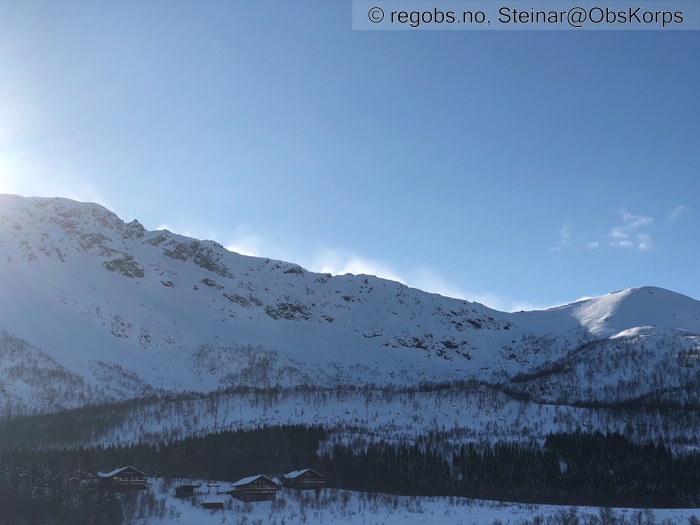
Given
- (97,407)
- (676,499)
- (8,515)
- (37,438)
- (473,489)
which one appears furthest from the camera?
(97,407)

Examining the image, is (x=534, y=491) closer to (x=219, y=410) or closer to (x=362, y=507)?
(x=362, y=507)

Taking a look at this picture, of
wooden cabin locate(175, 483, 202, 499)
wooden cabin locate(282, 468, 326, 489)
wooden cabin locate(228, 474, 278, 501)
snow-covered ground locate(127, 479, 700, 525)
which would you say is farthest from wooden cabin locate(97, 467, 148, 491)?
wooden cabin locate(282, 468, 326, 489)

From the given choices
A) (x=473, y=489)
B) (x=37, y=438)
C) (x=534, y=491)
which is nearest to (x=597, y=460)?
(x=534, y=491)

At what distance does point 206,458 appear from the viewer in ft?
418

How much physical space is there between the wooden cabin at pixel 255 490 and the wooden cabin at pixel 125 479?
12.7m

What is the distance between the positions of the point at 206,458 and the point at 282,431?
22.9 meters

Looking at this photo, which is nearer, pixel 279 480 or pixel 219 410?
pixel 279 480

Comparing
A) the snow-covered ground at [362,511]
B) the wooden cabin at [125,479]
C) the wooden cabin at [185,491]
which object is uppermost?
the wooden cabin at [125,479]

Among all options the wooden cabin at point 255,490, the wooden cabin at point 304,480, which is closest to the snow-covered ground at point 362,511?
the wooden cabin at point 255,490

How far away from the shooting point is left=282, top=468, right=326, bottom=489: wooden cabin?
356 ft

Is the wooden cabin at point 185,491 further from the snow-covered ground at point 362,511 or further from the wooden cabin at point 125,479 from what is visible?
the wooden cabin at point 125,479

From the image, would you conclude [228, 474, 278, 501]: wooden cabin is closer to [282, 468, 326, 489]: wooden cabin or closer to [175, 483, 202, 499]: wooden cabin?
[175, 483, 202, 499]: wooden cabin

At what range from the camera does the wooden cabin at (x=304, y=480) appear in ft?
356

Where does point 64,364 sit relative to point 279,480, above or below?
above
